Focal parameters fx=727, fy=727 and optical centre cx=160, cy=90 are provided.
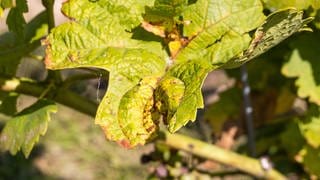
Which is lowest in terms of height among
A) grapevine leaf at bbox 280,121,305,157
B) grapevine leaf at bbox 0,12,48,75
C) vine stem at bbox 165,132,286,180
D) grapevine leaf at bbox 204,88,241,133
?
grapevine leaf at bbox 204,88,241,133

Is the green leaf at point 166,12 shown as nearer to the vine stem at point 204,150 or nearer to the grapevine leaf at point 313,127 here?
the vine stem at point 204,150

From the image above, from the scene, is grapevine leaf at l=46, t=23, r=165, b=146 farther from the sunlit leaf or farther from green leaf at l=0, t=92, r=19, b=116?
green leaf at l=0, t=92, r=19, b=116

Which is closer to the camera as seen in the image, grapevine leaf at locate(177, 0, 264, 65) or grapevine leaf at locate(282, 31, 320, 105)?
grapevine leaf at locate(177, 0, 264, 65)

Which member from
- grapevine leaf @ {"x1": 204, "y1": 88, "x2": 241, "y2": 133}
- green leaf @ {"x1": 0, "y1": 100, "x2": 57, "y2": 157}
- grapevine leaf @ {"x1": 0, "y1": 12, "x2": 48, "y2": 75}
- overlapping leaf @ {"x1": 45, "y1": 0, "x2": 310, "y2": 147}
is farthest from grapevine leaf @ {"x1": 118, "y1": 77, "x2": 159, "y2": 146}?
grapevine leaf @ {"x1": 204, "y1": 88, "x2": 241, "y2": 133}

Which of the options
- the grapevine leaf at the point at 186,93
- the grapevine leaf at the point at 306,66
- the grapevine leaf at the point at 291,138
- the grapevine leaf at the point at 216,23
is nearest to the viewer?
the grapevine leaf at the point at 186,93

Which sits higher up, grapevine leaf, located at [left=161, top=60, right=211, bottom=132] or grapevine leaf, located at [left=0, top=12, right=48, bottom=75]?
grapevine leaf, located at [left=161, top=60, right=211, bottom=132]

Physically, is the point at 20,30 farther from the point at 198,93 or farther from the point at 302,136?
the point at 302,136

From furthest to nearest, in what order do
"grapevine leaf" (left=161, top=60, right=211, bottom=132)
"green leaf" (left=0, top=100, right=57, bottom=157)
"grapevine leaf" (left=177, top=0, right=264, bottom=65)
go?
"green leaf" (left=0, top=100, right=57, bottom=157) < "grapevine leaf" (left=177, top=0, right=264, bottom=65) < "grapevine leaf" (left=161, top=60, right=211, bottom=132)

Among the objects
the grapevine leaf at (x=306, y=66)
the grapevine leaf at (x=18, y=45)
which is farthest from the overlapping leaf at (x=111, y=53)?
the grapevine leaf at (x=306, y=66)
